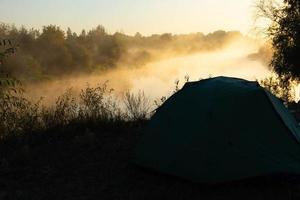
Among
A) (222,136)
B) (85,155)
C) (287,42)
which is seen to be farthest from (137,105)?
(287,42)

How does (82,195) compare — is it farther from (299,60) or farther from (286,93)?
(299,60)

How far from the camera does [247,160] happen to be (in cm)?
717

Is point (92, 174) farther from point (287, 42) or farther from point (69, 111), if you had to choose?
point (287, 42)

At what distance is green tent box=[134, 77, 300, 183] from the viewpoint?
7203mm

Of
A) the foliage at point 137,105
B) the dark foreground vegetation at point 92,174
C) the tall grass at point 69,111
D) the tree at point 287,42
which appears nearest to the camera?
the dark foreground vegetation at point 92,174

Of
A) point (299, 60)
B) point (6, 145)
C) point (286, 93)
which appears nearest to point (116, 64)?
point (299, 60)

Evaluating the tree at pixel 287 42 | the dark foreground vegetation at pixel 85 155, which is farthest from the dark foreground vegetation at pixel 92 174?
the tree at pixel 287 42

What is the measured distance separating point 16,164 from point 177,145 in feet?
9.30

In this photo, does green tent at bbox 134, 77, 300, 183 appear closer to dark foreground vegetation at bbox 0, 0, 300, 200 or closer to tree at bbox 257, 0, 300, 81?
dark foreground vegetation at bbox 0, 0, 300, 200

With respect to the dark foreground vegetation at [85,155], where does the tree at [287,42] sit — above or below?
above

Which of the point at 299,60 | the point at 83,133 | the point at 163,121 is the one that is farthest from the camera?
the point at 299,60

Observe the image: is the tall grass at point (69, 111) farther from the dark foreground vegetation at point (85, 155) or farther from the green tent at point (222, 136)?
the green tent at point (222, 136)

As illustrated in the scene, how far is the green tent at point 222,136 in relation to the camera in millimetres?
7203

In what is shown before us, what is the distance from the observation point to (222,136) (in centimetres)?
740
